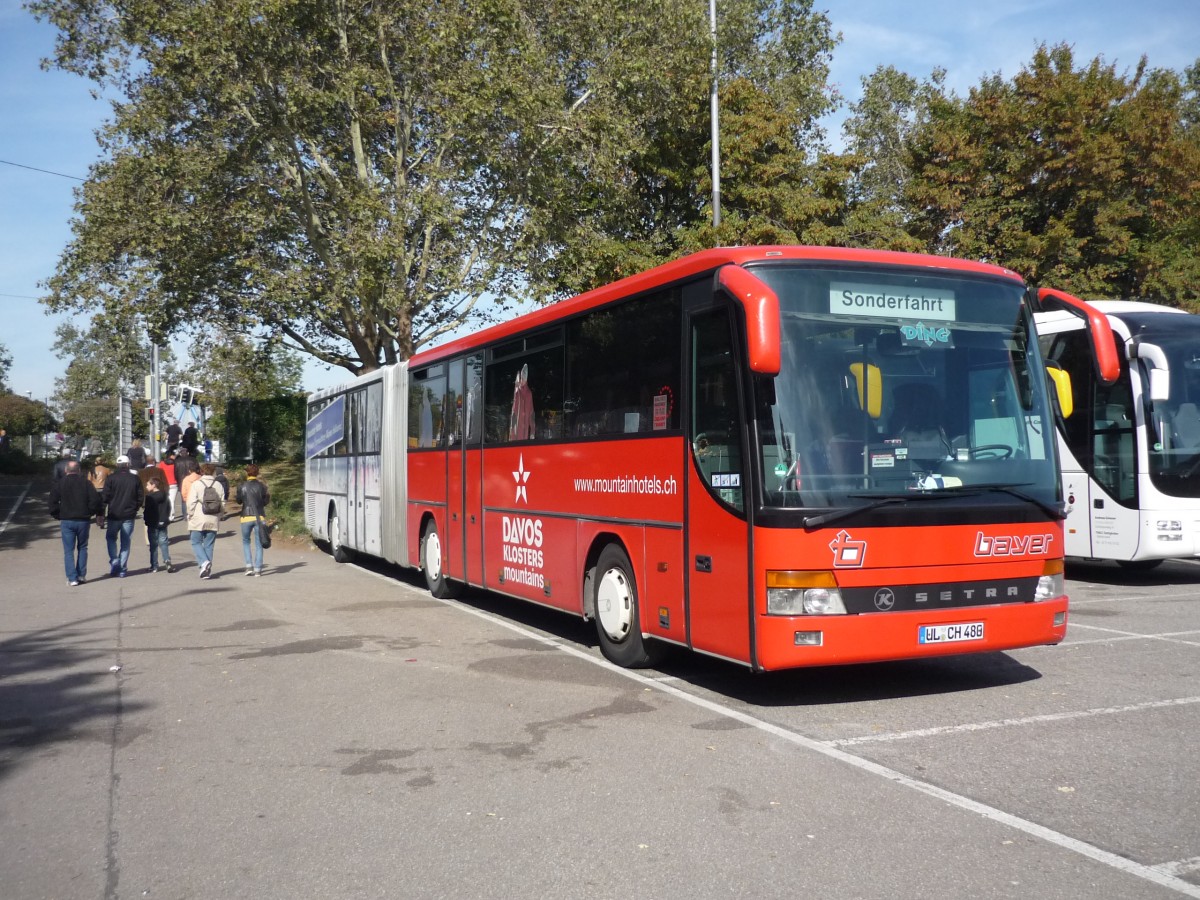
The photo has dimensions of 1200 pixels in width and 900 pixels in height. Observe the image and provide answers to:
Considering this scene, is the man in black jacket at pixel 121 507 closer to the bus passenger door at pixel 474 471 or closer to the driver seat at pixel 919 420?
the bus passenger door at pixel 474 471

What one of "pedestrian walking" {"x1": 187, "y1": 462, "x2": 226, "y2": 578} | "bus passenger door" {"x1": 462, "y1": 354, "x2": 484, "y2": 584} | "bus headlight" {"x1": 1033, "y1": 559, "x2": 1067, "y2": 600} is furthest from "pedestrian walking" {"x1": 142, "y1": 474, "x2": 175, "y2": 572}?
"bus headlight" {"x1": 1033, "y1": 559, "x2": 1067, "y2": 600}

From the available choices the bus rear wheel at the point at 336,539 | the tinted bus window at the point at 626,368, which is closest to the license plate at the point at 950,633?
the tinted bus window at the point at 626,368

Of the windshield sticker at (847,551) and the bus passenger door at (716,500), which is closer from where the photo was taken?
the windshield sticker at (847,551)

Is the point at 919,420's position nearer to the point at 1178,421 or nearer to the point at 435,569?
the point at 435,569

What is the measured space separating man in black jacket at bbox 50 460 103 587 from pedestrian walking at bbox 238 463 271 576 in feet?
7.06

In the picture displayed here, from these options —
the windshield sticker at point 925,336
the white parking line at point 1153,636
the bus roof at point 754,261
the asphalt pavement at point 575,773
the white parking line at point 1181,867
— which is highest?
the bus roof at point 754,261

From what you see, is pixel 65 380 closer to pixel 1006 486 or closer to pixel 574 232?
pixel 574 232

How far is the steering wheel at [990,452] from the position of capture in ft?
26.1

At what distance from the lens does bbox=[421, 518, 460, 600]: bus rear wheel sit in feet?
48.9

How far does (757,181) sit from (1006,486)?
22.9m

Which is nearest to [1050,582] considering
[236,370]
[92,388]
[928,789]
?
[928,789]

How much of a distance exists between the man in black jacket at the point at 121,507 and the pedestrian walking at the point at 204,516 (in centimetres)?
91

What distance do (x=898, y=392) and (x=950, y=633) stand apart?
167 centimetres

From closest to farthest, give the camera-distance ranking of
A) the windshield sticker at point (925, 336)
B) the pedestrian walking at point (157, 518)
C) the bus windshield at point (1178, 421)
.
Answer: the windshield sticker at point (925, 336)
the bus windshield at point (1178, 421)
the pedestrian walking at point (157, 518)
